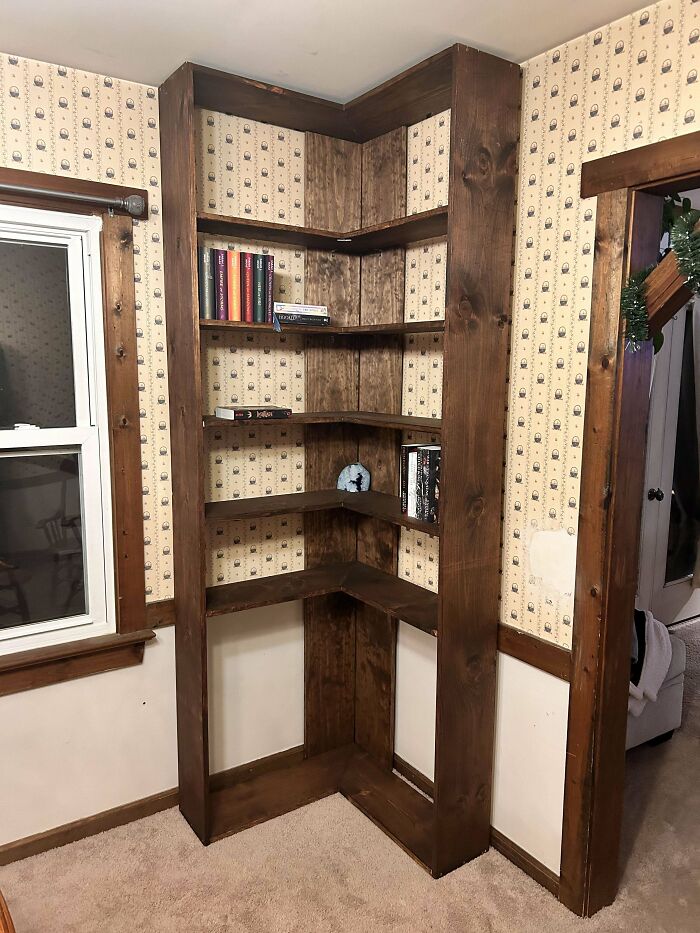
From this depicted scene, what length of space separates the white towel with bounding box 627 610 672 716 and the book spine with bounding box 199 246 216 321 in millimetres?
2174

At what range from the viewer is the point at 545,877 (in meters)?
2.28

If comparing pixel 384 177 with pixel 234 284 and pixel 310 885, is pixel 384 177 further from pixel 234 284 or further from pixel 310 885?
pixel 310 885

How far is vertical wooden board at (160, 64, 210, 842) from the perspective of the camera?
2199mm

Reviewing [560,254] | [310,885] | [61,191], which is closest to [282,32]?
[61,191]

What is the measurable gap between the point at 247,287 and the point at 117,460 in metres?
0.74

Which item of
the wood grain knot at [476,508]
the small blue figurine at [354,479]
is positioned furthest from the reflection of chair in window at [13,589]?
the wood grain knot at [476,508]

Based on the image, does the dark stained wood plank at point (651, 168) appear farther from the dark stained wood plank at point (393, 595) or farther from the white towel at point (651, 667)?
the white towel at point (651, 667)

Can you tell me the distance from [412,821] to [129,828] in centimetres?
102

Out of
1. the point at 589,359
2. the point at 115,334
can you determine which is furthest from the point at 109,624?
the point at 589,359

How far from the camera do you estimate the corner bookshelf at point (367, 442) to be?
2156mm

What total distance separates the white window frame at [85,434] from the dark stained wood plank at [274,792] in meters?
0.80

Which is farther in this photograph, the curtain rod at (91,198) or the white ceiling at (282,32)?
the curtain rod at (91,198)

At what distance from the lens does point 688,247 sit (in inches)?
68.6

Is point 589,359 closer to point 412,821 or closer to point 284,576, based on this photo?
point 284,576
